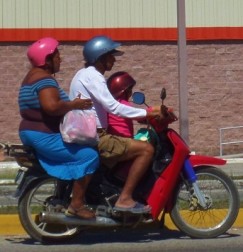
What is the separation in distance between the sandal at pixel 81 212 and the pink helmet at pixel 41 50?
4.13 feet

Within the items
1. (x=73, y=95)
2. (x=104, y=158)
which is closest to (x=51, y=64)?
(x=73, y=95)

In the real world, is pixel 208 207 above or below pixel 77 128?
below

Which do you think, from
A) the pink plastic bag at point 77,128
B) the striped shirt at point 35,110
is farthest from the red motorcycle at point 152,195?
the pink plastic bag at point 77,128

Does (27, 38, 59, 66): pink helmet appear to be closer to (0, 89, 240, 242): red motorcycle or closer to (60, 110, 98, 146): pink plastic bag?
(60, 110, 98, 146): pink plastic bag

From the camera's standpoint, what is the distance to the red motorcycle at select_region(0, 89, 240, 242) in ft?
28.0

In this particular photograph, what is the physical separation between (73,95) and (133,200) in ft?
3.45

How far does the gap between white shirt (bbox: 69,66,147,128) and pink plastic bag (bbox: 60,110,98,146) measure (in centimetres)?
21

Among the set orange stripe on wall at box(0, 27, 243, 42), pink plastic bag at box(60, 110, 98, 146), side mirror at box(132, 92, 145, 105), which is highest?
side mirror at box(132, 92, 145, 105)

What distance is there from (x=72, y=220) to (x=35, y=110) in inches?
38.7

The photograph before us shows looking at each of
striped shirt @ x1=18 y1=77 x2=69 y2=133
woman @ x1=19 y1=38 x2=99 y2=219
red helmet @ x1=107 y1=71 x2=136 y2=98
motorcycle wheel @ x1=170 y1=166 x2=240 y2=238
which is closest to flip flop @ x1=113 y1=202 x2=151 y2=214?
woman @ x1=19 y1=38 x2=99 y2=219

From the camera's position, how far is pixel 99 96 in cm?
845

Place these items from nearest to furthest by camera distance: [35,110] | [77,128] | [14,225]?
[77,128]
[35,110]
[14,225]

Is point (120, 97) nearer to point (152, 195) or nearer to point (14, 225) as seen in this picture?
point (152, 195)

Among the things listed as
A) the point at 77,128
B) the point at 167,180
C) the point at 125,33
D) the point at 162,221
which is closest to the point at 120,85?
the point at 77,128
